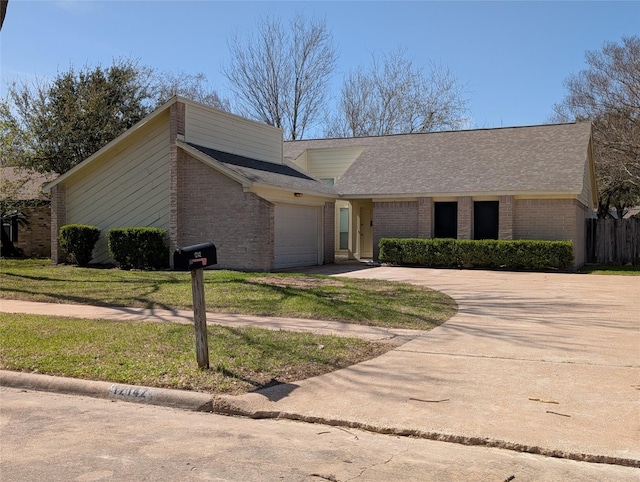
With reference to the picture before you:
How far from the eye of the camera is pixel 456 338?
8867 mm

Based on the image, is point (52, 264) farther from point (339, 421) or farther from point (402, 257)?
point (339, 421)

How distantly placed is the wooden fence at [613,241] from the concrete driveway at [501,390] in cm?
1585

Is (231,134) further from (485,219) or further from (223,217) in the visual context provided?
(485,219)

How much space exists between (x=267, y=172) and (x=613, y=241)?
15.0 meters

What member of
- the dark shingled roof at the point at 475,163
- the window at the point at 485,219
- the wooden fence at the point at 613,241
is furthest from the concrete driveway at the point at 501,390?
the wooden fence at the point at 613,241

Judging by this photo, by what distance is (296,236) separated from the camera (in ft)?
68.8

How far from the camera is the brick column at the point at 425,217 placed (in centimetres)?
2273

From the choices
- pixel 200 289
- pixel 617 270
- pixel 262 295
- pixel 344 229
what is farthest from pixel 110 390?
pixel 344 229

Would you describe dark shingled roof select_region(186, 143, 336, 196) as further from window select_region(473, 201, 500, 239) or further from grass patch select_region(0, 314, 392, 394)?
grass patch select_region(0, 314, 392, 394)

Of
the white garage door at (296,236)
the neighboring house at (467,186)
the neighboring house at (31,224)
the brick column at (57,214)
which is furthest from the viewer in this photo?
the neighboring house at (31,224)

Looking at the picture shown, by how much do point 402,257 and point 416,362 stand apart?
15158mm

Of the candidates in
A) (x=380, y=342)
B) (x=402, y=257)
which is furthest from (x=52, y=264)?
(x=380, y=342)

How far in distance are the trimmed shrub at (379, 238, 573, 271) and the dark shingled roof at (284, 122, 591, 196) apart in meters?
1.90

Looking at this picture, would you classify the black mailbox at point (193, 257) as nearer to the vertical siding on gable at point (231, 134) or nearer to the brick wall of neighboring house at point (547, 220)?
the vertical siding on gable at point (231, 134)
